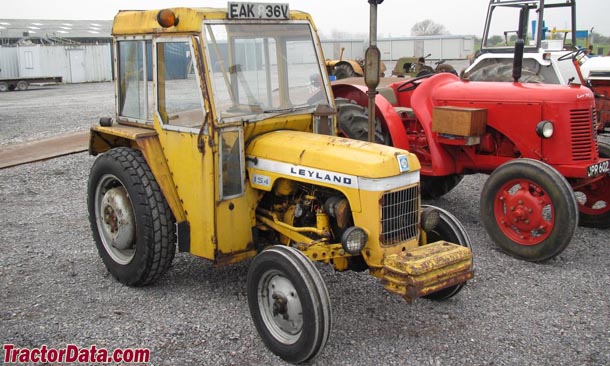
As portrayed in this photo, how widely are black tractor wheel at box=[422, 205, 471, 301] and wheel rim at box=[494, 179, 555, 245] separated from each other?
4.28ft

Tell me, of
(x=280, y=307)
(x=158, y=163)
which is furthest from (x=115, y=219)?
(x=280, y=307)

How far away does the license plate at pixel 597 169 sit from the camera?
5.54 meters

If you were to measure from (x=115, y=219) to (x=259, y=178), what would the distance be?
1.27 metres

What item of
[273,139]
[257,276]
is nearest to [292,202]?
[273,139]

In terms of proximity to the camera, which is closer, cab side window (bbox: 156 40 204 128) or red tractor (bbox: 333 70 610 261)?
cab side window (bbox: 156 40 204 128)

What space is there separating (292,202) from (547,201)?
2.28 m

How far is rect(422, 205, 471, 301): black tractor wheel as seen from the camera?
4152 millimetres

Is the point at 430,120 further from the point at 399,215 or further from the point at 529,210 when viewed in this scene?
the point at 399,215

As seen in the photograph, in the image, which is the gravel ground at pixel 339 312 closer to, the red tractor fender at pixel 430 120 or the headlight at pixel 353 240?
the headlight at pixel 353 240

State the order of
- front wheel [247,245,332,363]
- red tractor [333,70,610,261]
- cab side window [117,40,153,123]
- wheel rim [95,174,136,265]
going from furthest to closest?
red tractor [333,70,610,261] < wheel rim [95,174,136,265] < cab side window [117,40,153,123] < front wheel [247,245,332,363]

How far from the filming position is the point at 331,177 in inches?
148

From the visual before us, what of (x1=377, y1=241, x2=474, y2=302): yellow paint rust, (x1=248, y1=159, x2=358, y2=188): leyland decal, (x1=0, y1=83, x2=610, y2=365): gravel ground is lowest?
(x1=0, y1=83, x2=610, y2=365): gravel ground

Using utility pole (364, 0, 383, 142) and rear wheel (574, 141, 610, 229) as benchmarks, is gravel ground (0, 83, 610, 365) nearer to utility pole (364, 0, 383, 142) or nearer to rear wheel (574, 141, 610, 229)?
rear wheel (574, 141, 610, 229)

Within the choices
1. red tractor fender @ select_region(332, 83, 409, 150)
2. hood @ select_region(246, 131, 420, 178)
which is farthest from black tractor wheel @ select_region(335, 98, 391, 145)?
hood @ select_region(246, 131, 420, 178)
